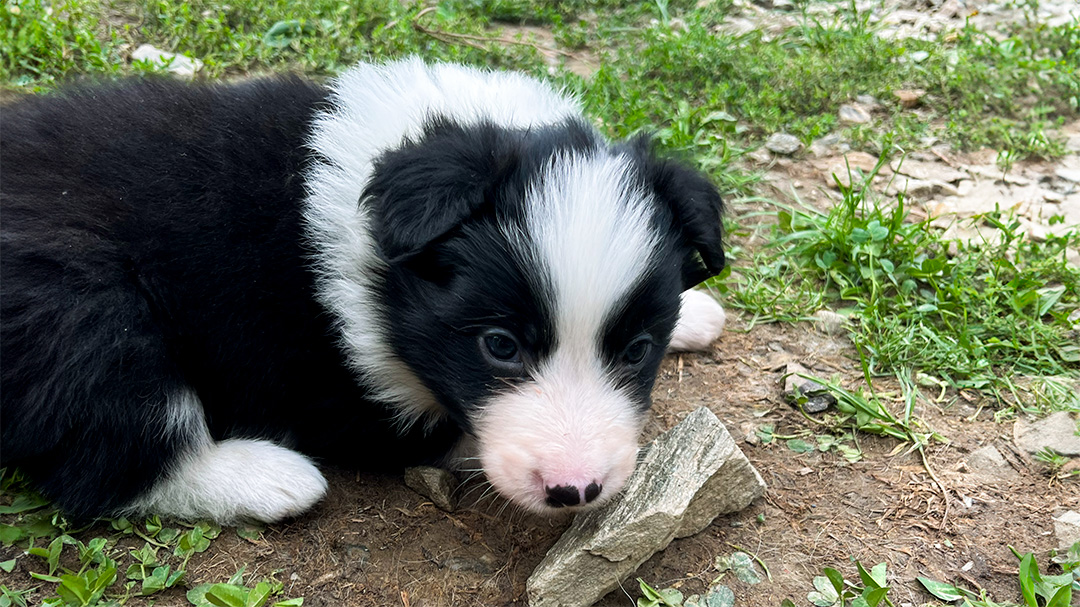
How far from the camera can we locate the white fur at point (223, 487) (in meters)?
2.90

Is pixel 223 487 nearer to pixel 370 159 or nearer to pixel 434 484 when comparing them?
pixel 434 484

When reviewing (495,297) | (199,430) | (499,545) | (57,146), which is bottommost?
(499,545)

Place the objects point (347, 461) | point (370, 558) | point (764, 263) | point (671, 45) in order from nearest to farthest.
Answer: point (370, 558) < point (347, 461) < point (764, 263) < point (671, 45)

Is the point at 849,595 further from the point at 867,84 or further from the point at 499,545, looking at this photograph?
the point at 867,84

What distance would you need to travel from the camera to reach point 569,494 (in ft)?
7.91

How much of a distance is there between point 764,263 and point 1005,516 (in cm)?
167

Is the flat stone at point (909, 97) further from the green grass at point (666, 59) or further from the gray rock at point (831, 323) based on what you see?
the gray rock at point (831, 323)

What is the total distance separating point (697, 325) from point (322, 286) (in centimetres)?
161

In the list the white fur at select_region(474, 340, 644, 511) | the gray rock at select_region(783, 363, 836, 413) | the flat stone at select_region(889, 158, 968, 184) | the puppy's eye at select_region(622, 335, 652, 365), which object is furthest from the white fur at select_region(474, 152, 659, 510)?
the flat stone at select_region(889, 158, 968, 184)

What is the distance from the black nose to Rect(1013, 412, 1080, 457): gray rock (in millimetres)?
1844

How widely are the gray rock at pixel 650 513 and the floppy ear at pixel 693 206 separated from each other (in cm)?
54

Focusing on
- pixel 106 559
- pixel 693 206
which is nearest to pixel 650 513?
pixel 693 206

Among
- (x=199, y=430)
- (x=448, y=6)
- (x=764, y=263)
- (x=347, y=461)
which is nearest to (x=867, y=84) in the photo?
(x=764, y=263)

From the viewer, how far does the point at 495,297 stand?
256cm
